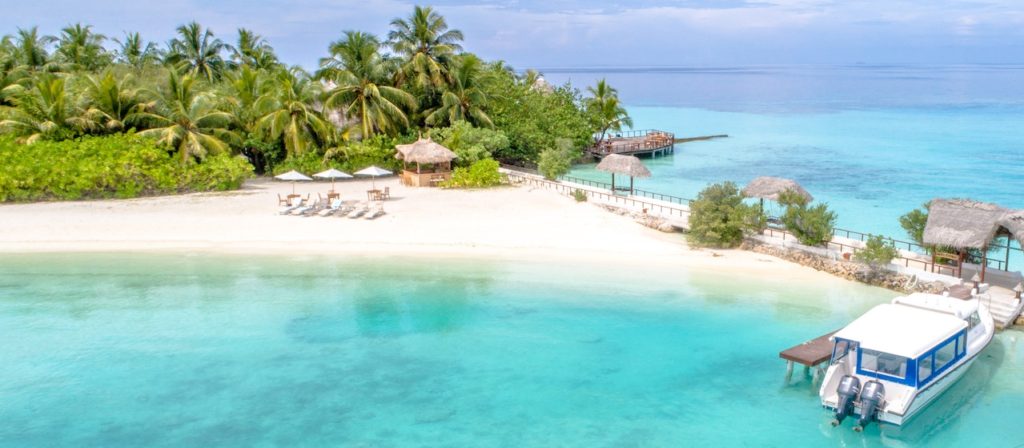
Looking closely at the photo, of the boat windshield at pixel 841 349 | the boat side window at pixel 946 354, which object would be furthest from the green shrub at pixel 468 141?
the boat side window at pixel 946 354

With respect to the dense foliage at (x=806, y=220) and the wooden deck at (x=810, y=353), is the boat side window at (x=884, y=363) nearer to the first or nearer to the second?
the wooden deck at (x=810, y=353)

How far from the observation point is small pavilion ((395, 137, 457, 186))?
32.6 meters

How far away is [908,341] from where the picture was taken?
13539 mm

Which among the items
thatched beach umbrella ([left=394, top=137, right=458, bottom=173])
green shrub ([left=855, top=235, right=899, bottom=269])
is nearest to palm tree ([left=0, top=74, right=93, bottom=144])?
thatched beach umbrella ([left=394, top=137, right=458, bottom=173])

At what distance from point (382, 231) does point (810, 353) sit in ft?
50.4

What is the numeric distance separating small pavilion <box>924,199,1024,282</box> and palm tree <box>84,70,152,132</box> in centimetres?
3092

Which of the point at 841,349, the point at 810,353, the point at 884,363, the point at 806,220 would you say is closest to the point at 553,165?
the point at 806,220

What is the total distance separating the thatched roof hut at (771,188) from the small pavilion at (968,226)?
4926mm

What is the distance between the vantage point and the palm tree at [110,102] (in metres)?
33.1

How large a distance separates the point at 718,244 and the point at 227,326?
14.5 metres

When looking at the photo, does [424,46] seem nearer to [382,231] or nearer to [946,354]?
[382,231]

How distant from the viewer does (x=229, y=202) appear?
3039 centimetres

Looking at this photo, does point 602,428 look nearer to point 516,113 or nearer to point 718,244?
point 718,244

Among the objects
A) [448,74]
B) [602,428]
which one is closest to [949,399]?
Answer: [602,428]
